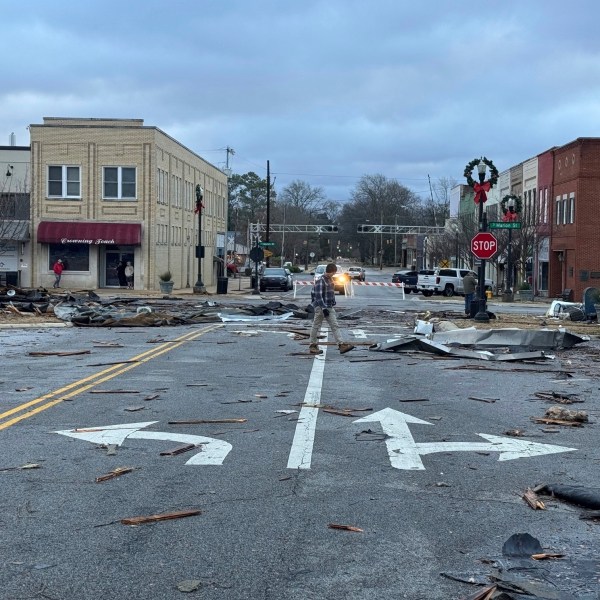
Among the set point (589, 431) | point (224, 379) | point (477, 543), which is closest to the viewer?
point (477, 543)

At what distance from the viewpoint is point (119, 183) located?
54.8 m

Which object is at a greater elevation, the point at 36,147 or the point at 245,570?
the point at 36,147

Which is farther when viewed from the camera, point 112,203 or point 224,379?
point 112,203

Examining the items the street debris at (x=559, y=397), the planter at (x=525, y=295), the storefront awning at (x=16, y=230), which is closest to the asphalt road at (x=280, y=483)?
the street debris at (x=559, y=397)

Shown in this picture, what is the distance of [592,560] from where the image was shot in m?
6.14

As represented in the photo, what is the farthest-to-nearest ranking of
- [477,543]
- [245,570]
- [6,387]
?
1. [6,387]
2. [477,543]
3. [245,570]

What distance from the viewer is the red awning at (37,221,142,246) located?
5381 centimetres

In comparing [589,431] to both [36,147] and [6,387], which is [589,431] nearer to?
[6,387]

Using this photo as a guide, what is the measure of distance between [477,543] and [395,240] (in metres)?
150

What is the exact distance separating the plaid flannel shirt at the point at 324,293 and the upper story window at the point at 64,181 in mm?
A: 37259

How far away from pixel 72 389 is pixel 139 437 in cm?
411

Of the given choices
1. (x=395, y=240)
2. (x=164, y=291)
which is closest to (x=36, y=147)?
(x=164, y=291)

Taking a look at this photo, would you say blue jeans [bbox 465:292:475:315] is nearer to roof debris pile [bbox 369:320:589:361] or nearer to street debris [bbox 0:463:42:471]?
roof debris pile [bbox 369:320:589:361]

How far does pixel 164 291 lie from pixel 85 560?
148 ft
